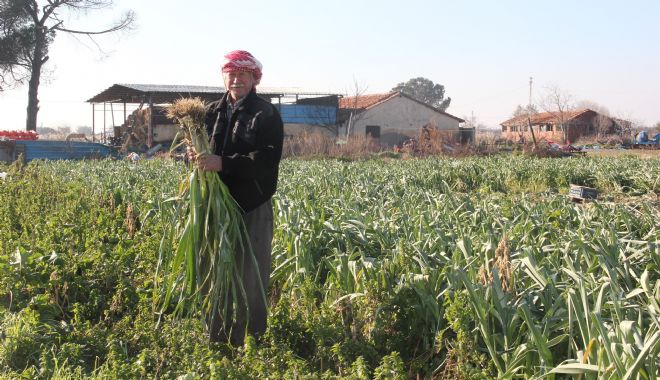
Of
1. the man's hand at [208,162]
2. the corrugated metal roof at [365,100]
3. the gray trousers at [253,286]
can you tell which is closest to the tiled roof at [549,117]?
the corrugated metal roof at [365,100]

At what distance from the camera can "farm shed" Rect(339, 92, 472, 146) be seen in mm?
36562

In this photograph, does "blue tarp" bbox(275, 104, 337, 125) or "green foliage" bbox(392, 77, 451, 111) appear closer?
"blue tarp" bbox(275, 104, 337, 125)

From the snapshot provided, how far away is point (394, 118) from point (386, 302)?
116 ft

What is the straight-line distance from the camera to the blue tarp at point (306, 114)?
1241 inches

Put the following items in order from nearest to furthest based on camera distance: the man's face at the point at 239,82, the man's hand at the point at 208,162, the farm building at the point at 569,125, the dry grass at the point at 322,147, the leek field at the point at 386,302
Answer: the leek field at the point at 386,302 < the man's hand at the point at 208,162 < the man's face at the point at 239,82 < the dry grass at the point at 322,147 < the farm building at the point at 569,125

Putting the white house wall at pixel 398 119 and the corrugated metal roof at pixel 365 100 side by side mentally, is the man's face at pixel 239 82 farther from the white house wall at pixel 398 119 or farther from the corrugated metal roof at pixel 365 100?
the corrugated metal roof at pixel 365 100

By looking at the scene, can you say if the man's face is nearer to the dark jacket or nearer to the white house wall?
the dark jacket

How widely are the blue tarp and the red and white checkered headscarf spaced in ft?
92.2

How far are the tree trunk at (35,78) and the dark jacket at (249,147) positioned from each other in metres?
31.6

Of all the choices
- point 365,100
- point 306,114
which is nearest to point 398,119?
point 365,100

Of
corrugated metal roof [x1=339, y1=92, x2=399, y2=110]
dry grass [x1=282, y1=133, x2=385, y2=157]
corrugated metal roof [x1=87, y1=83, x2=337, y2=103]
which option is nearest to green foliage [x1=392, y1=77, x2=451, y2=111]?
corrugated metal roof [x1=339, y1=92, x2=399, y2=110]

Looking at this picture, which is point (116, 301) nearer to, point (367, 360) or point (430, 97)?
point (367, 360)

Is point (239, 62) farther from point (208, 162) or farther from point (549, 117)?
point (549, 117)

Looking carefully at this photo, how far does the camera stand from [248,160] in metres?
3.05
